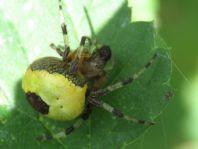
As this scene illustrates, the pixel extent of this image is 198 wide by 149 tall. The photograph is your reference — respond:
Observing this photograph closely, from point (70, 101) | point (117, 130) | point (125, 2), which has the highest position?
point (125, 2)

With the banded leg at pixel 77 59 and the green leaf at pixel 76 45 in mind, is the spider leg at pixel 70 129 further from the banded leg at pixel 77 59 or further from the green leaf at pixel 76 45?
the banded leg at pixel 77 59

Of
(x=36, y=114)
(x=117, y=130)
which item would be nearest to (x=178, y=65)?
(x=117, y=130)

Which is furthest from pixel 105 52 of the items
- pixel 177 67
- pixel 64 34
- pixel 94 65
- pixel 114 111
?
pixel 177 67

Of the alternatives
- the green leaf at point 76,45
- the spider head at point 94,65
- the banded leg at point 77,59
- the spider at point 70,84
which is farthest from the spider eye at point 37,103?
the spider head at point 94,65

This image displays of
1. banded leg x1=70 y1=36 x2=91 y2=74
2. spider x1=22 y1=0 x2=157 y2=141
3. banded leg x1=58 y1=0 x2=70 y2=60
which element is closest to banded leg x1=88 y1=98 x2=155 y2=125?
spider x1=22 y1=0 x2=157 y2=141

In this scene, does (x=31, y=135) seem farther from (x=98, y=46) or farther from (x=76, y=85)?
(x=98, y=46)

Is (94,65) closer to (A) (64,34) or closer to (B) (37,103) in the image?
(A) (64,34)

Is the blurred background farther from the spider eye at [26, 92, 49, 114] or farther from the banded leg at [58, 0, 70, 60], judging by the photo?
the spider eye at [26, 92, 49, 114]
